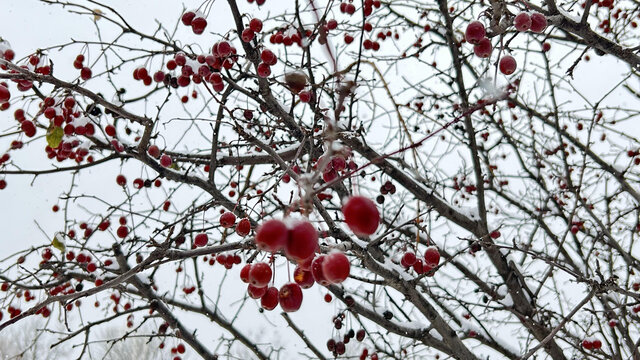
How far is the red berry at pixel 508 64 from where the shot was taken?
88.3 inches

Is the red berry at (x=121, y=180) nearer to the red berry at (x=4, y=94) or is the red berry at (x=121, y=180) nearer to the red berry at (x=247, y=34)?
the red berry at (x=4, y=94)

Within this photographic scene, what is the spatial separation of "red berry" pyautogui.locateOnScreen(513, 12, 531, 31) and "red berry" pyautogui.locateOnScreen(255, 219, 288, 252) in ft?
5.92

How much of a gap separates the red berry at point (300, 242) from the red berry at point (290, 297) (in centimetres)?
42

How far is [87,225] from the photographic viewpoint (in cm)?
442

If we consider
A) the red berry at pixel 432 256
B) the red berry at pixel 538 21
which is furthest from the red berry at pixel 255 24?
the red berry at pixel 432 256

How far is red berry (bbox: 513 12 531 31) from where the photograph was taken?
2064 mm

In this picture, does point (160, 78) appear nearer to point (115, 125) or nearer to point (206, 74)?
point (115, 125)

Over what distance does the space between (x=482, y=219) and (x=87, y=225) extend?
163 inches

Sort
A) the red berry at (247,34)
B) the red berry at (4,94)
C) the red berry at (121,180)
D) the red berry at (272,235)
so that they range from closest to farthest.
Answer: the red berry at (272,235) → the red berry at (4,94) → the red berry at (247,34) → the red berry at (121,180)

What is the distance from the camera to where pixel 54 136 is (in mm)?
2730

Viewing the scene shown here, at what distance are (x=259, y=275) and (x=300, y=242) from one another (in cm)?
34

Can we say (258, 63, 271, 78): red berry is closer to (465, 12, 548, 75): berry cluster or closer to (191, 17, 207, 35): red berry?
(191, 17, 207, 35): red berry

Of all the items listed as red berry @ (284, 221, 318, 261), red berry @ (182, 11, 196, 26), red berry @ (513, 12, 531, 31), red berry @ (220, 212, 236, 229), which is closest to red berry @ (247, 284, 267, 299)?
red berry @ (284, 221, 318, 261)

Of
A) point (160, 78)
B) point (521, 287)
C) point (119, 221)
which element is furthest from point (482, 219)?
point (119, 221)
